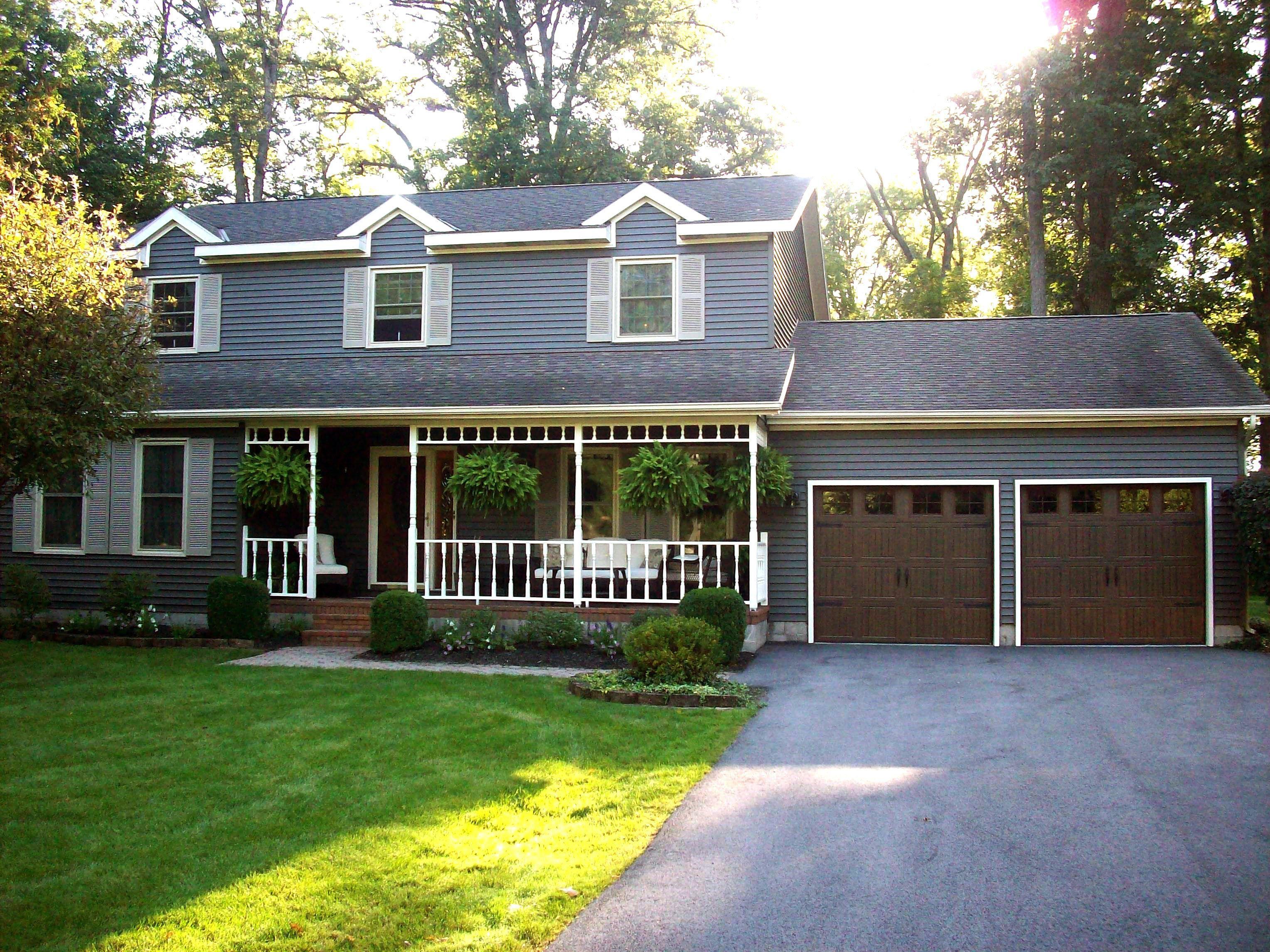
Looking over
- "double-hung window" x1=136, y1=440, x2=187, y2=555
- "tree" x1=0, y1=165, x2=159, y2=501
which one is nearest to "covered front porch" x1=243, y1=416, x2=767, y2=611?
"double-hung window" x1=136, y1=440, x2=187, y2=555

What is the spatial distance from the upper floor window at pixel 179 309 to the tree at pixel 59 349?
17.0 ft

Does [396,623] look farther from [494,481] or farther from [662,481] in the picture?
[662,481]

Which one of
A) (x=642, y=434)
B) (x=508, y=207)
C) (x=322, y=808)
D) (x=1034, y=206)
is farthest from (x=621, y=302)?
(x=1034, y=206)

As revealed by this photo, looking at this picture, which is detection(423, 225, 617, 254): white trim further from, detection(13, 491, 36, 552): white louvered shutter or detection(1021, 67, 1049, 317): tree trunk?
detection(1021, 67, 1049, 317): tree trunk

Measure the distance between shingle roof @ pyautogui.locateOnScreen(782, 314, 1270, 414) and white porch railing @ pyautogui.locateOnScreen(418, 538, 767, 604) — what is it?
235cm

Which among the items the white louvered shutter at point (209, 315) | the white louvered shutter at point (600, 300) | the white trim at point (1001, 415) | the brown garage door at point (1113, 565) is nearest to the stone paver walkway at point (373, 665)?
the white trim at point (1001, 415)

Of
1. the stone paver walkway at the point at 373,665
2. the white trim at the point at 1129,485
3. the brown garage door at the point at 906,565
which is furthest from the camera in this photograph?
the brown garage door at the point at 906,565

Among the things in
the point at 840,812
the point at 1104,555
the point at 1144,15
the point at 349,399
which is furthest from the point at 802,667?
the point at 1144,15

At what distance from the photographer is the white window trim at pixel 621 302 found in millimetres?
14672

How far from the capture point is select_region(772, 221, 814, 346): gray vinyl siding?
14953 millimetres

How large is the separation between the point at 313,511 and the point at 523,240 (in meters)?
4.95

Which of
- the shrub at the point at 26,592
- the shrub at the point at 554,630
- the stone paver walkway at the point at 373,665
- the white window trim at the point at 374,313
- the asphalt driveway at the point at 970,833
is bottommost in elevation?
the asphalt driveway at the point at 970,833

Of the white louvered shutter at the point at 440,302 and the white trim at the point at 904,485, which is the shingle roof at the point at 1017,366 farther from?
the white louvered shutter at the point at 440,302

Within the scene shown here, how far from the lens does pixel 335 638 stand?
1324 cm
